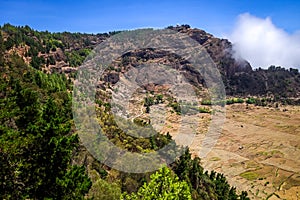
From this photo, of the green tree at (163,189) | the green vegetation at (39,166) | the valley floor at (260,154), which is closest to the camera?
the green tree at (163,189)

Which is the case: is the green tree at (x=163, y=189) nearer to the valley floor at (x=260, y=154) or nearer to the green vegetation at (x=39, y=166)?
the green vegetation at (x=39, y=166)

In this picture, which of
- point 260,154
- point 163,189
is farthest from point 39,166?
point 260,154

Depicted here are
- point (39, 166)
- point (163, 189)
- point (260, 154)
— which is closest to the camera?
point (163, 189)

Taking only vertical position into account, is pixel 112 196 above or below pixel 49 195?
below

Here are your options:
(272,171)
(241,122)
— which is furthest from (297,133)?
(272,171)

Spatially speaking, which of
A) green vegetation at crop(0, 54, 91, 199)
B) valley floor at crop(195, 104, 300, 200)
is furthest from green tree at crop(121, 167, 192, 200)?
valley floor at crop(195, 104, 300, 200)

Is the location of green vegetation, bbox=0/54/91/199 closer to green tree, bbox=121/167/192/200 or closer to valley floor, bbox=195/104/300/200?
green tree, bbox=121/167/192/200

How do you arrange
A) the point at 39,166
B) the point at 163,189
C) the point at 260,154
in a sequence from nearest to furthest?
the point at 163,189 < the point at 39,166 < the point at 260,154

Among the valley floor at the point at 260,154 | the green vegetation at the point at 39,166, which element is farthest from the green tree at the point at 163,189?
the valley floor at the point at 260,154

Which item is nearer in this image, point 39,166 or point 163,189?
point 163,189

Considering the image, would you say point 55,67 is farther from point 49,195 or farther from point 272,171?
point 49,195

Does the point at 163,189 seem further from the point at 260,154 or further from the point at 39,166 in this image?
the point at 260,154
